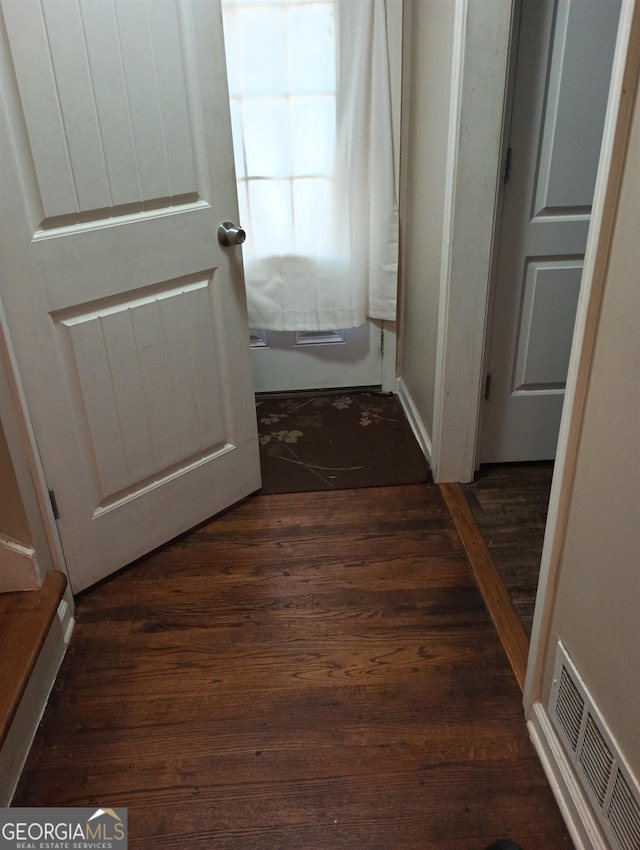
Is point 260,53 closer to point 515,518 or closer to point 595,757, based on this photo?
point 515,518

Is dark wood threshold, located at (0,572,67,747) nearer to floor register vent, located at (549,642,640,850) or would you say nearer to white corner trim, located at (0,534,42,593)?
white corner trim, located at (0,534,42,593)

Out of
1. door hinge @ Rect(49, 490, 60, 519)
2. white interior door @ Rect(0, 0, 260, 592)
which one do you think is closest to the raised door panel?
white interior door @ Rect(0, 0, 260, 592)

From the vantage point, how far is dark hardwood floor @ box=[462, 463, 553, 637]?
1884mm

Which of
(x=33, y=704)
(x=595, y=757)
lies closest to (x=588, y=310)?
(x=595, y=757)

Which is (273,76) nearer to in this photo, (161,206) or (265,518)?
(161,206)

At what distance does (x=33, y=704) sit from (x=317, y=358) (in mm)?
1835

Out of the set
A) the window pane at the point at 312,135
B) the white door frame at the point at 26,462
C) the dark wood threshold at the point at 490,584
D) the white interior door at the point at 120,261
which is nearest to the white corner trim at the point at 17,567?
the white door frame at the point at 26,462

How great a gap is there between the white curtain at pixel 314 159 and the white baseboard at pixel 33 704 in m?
1.49

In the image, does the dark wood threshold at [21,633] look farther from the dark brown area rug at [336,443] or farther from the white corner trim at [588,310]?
the white corner trim at [588,310]

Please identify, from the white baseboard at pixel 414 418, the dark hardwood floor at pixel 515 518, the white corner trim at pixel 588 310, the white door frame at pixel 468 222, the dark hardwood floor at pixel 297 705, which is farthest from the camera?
the white baseboard at pixel 414 418

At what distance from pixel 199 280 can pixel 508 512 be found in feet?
3.98

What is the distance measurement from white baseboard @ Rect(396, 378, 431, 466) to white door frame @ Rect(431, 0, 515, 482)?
140 millimetres

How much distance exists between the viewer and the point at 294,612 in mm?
1811

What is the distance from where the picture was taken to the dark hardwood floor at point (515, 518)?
1.88 m
